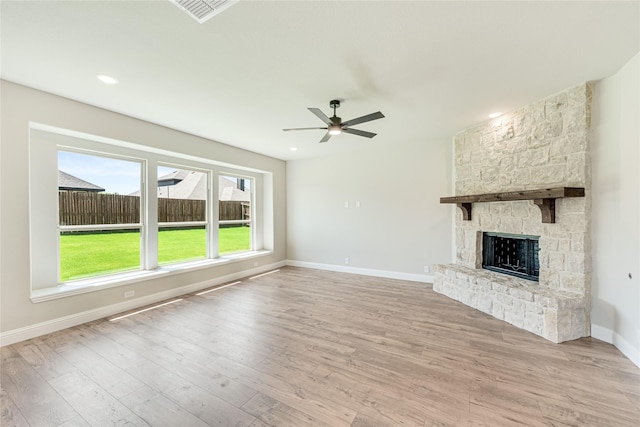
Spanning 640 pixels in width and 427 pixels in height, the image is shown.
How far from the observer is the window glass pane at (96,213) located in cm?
347

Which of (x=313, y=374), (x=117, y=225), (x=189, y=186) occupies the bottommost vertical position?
(x=313, y=374)

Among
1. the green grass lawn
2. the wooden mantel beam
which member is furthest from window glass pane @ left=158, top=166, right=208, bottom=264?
the wooden mantel beam

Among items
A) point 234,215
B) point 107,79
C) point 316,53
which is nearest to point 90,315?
point 107,79

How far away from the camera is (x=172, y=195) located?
4.70 meters

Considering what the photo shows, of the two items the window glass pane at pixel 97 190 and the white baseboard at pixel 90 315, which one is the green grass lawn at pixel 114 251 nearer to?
the window glass pane at pixel 97 190

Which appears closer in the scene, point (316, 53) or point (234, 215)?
point (316, 53)

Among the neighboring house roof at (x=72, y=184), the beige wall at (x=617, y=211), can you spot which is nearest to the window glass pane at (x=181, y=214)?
the neighboring house roof at (x=72, y=184)

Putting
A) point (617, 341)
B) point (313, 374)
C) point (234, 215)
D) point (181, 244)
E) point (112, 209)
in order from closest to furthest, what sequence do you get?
1. point (313, 374)
2. point (617, 341)
3. point (112, 209)
4. point (181, 244)
5. point (234, 215)

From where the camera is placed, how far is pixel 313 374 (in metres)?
2.23

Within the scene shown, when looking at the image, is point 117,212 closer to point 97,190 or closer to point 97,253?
point 97,190

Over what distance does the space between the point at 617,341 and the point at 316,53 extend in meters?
4.20

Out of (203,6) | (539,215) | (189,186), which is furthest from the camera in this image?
(189,186)

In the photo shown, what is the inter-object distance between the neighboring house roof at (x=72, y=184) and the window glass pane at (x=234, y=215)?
2.17m

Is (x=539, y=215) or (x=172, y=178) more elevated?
(x=172, y=178)
